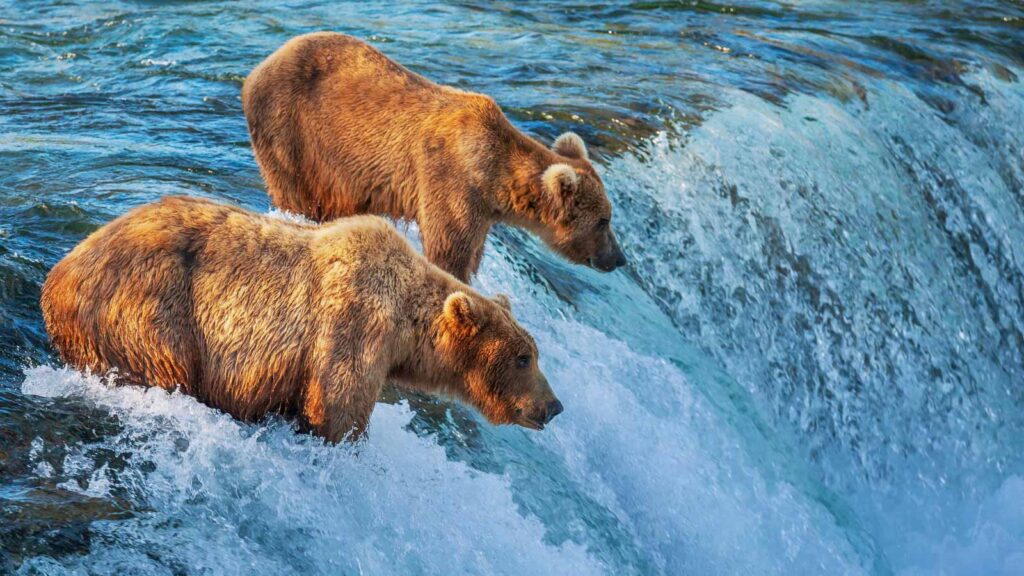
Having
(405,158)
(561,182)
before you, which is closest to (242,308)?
(405,158)

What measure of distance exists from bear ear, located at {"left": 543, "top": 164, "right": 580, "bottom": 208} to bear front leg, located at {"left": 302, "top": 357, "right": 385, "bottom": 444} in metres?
2.40

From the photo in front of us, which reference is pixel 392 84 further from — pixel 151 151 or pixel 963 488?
pixel 963 488

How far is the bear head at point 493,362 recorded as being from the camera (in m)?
5.57

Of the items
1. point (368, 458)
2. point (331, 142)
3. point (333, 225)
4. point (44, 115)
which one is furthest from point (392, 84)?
point (44, 115)

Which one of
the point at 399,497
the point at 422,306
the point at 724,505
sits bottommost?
the point at 724,505

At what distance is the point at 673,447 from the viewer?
767 centimetres

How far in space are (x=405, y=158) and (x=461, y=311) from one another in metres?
2.12

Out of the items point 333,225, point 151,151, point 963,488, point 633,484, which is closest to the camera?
point 333,225

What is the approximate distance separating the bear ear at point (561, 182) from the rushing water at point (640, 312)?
25.5 inches

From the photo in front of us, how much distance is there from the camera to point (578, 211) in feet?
25.1

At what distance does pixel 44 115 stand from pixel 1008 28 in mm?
11190

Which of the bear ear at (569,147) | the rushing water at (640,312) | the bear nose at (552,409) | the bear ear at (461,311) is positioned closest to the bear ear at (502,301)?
the bear ear at (461,311)

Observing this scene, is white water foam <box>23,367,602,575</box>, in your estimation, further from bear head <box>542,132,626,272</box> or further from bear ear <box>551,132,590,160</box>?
bear ear <box>551,132,590,160</box>

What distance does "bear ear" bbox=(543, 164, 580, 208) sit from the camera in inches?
289
